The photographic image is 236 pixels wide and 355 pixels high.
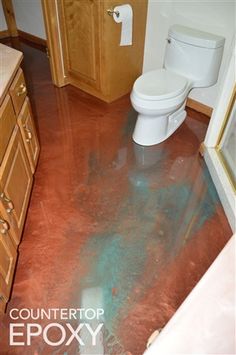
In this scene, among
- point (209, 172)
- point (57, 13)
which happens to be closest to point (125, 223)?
point (209, 172)

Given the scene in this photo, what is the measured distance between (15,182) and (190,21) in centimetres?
180

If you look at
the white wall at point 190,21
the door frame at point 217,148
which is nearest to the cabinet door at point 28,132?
the door frame at point 217,148

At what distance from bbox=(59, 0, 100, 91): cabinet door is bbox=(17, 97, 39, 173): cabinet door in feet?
3.31

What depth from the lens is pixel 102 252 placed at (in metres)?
1.52

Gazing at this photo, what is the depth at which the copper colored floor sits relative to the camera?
1.34 metres

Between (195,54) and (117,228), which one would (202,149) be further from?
(117,228)

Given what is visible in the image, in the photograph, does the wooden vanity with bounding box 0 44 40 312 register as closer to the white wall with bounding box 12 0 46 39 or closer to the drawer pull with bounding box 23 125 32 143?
the drawer pull with bounding box 23 125 32 143

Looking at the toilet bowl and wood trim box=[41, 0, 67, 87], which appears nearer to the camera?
the toilet bowl

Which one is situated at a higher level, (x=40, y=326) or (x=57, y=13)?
(x=57, y=13)

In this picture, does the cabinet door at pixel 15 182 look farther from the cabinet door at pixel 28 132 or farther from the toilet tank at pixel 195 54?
the toilet tank at pixel 195 54

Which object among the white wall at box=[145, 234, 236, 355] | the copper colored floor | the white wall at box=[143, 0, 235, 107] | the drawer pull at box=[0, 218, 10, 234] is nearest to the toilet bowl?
the copper colored floor

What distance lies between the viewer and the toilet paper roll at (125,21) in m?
2.12

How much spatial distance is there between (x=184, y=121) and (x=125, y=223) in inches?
48.1

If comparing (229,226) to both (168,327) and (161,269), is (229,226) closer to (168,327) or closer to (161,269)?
(161,269)
